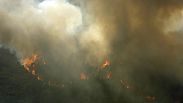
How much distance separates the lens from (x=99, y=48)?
138 ft

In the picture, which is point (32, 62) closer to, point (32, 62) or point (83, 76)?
point (32, 62)

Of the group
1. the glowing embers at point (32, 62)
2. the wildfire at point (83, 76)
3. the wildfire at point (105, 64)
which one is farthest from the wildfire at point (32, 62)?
the wildfire at point (105, 64)

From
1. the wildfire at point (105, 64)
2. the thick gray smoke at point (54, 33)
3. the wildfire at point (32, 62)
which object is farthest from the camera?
the wildfire at point (105, 64)

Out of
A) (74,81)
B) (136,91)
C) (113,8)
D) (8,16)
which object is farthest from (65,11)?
(136,91)

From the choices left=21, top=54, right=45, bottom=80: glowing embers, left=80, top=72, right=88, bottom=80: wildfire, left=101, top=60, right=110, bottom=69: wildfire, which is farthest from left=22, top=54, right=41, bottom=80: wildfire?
left=101, top=60, right=110, bottom=69: wildfire

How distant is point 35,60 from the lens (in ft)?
135

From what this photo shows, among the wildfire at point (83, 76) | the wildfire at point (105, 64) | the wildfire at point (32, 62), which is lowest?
the wildfire at point (32, 62)

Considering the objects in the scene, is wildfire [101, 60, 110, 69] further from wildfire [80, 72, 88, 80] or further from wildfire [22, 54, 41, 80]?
wildfire [22, 54, 41, 80]

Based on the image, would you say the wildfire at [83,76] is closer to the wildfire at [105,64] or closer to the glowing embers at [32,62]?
the wildfire at [105,64]

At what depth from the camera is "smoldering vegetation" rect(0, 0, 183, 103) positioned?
117 ft

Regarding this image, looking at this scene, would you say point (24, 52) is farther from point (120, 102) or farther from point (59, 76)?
point (120, 102)

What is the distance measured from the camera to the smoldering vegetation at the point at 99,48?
117 feet

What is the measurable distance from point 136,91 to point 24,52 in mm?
18924

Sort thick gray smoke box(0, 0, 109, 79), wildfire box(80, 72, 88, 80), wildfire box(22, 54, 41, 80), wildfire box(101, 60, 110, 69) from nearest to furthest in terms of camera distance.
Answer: thick gray smoke box(0, 0, 109, 79) → wildfire box(22, 54, 41, 80) → wildfire box(101, 60, 110, 69) → wildfire box(80, 72, 88, 80)
